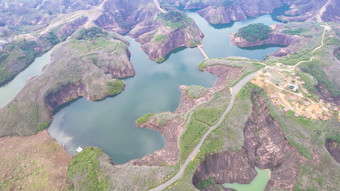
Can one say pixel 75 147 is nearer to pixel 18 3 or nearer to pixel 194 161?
pixel 194 161

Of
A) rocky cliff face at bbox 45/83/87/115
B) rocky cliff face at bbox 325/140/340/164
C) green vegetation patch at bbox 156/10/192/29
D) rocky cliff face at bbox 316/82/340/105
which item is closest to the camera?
rocky cliff face at bbox 325/140/340/164

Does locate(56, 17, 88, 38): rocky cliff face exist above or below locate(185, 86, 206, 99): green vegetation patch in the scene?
above

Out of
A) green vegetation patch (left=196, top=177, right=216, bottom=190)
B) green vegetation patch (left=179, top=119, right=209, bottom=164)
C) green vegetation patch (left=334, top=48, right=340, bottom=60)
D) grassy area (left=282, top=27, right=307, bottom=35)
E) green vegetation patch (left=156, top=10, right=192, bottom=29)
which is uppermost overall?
green vegetation patch (left=156, top=10, right=192, bottom=29)

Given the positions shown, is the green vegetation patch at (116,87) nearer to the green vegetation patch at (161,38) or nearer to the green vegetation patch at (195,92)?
the green vegetation patch at (195,92)

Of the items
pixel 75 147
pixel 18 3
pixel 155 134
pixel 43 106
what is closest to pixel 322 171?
pixel 155 134

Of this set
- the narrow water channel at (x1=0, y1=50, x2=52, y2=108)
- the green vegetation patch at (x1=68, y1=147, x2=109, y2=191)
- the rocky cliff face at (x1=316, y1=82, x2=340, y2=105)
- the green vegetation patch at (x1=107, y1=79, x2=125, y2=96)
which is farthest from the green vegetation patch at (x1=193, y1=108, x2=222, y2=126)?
the narrow water channel at (x1=0, y1=50, x2=52, y2=108)

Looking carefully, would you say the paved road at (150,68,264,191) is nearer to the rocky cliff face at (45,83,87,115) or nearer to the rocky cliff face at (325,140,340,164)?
the rocky cliff face at (325,140,340,164)
